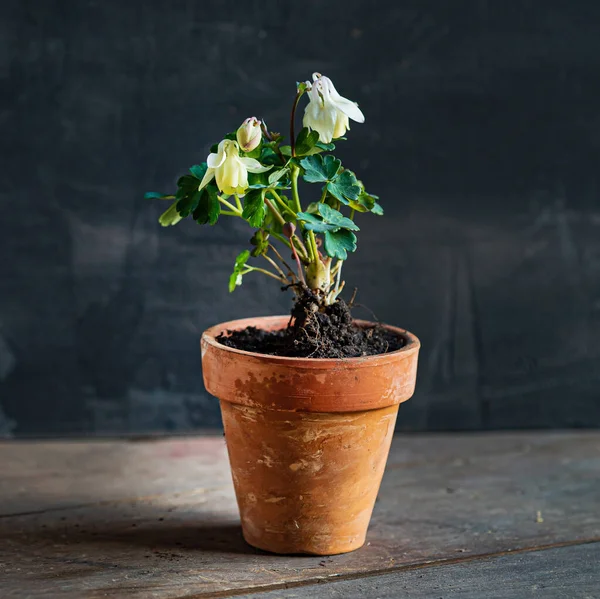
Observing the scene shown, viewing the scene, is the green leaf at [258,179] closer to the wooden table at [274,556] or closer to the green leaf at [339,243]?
the green leaf at [339,243]

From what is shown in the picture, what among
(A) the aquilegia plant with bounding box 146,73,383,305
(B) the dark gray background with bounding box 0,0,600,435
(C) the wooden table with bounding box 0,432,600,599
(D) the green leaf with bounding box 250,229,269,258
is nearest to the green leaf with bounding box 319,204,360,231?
(A) the aquilegia plant with bounding box 146,73,383,305

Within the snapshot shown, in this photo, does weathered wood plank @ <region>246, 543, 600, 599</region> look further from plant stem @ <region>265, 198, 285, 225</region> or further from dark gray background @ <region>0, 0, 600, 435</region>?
dark gray background @ <region>0, 0, 600, 435</region>

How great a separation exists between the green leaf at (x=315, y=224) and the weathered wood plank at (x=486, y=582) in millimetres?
624

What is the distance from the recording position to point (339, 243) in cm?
138

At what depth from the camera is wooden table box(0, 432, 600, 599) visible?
139 cm

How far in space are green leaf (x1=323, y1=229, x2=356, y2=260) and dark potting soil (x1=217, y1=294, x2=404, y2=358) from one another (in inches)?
6.3

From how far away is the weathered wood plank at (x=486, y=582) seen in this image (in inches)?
53.6

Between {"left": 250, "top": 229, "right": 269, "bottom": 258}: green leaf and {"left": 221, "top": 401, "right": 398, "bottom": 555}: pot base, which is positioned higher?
{"left": 250, "top": 229, "right": 269, "bottom": 258}: green leaf

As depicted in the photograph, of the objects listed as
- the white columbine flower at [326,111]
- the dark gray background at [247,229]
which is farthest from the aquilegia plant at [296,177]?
the dark gray background at [247,229]

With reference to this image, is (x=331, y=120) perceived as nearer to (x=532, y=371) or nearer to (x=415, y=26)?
(x=415, y=26)

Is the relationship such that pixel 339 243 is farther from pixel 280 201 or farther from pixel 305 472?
pixel 305 472

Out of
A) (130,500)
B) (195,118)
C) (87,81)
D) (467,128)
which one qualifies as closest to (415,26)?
(467,128)

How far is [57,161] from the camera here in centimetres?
218

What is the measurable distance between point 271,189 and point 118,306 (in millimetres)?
975
